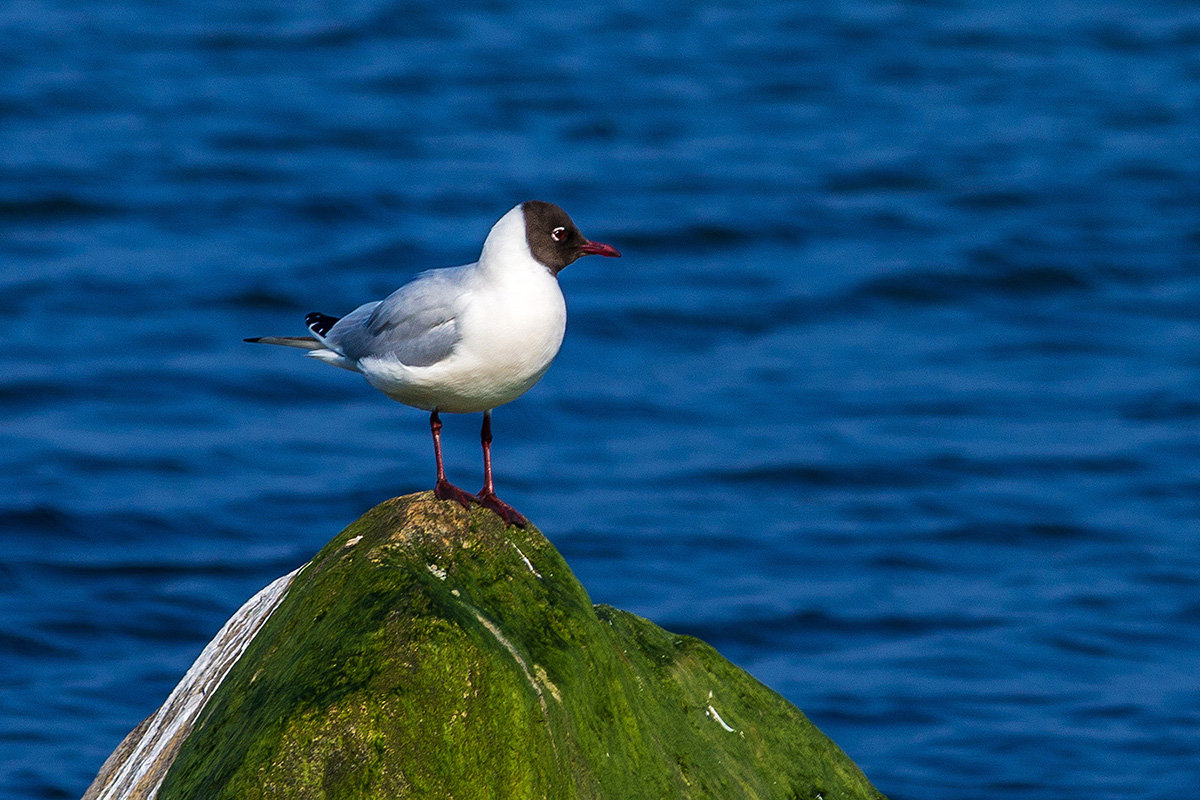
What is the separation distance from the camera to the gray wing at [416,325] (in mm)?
5297

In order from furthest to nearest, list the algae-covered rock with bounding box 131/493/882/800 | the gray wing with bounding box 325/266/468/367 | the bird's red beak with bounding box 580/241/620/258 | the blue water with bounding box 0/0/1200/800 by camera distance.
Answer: the blue water with bounding box 0/0/1200/800
the bird's red beak with bounding box 580/241/620/258
the gray wing with bounding box 325/266/468/367
the algae-covered rock with bounding box 131/493/882/800

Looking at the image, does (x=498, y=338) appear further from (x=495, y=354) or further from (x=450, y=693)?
(x=450, y=693)

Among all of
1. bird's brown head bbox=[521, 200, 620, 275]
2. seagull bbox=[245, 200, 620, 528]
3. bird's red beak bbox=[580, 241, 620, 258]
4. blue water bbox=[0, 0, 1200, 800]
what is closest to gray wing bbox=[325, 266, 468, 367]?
seagull bbox=[245, 200, 620, 528]

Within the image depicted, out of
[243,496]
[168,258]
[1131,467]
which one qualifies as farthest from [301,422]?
[1131,467]

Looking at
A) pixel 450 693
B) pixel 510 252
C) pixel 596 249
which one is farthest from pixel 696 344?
pixel 450 693

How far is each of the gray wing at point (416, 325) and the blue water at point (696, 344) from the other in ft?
11.3

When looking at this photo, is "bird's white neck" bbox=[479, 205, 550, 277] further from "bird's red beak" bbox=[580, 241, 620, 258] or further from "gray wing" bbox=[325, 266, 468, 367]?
"bird's red beak" bbox=[580, 241, 620, 258]

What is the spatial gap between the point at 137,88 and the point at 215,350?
741cm

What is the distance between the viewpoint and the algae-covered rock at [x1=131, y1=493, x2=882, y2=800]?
397 centimetres

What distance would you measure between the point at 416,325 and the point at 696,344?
929cm

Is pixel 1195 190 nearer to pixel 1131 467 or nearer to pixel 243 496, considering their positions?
pixel 1131 467

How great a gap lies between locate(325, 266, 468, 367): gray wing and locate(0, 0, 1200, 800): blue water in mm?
3447

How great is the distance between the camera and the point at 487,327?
205 inches

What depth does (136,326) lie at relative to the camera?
14.6 meters
